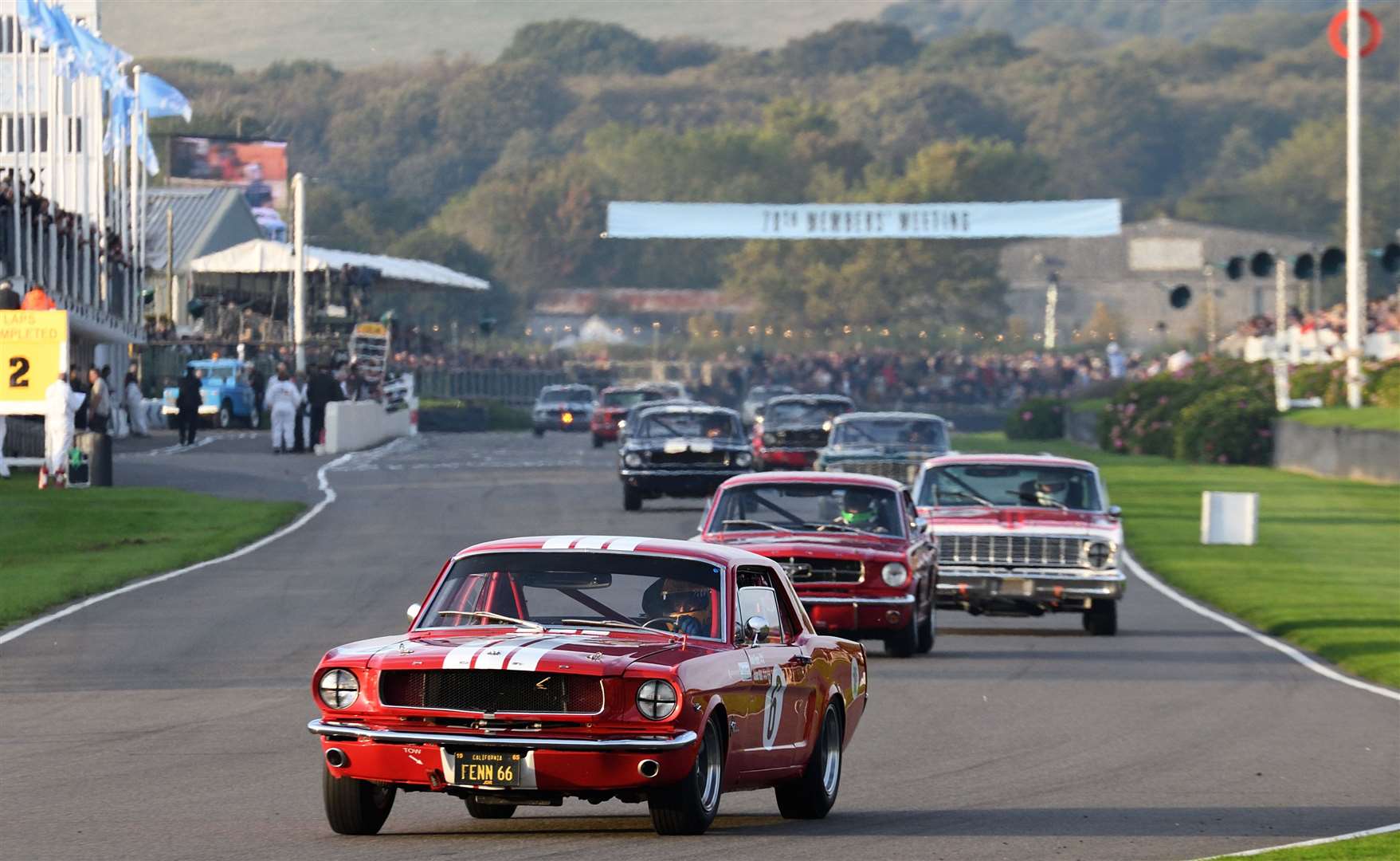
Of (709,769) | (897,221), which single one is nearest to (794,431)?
(897,221)

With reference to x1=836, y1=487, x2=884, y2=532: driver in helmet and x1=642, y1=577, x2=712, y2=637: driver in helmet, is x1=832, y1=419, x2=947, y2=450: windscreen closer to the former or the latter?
x1=836, y1=487, x2=884, y2=532: driver in helmet

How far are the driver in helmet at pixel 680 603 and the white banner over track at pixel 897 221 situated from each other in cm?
5709

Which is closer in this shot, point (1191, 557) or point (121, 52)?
point (1191, 557)

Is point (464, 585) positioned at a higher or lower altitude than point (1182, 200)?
lower

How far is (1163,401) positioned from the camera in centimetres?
5822

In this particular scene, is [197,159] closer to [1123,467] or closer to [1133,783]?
[1123,467]

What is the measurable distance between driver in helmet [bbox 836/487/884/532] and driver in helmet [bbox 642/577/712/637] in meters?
8.25

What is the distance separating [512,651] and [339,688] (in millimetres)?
745

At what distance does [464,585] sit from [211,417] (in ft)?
176

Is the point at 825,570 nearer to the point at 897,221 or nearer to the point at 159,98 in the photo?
the point at 159,98

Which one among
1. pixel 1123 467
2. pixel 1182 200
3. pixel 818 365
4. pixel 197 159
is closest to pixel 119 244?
pixel 1123 467

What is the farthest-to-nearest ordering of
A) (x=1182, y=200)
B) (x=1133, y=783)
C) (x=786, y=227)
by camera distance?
1. (x=1182, y=200)
2. (x=786, y=227)
3. (x=1133, y=783)

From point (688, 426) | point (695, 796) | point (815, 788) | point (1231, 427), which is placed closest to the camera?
point (695, 796)

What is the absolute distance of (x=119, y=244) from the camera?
191 feet
